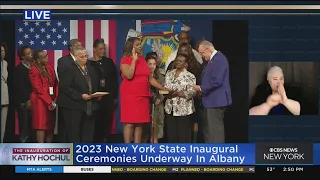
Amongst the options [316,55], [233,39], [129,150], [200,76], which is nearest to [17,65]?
[129,150]

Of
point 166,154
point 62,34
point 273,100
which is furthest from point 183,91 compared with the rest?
point 62,34

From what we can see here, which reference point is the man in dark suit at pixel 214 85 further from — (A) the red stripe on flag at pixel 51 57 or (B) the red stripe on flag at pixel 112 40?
(A) the red stripe on flag at pixel 51 57

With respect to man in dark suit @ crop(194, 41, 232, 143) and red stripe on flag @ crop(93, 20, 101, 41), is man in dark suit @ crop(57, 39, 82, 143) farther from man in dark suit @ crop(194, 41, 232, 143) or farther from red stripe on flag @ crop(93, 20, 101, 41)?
man in dark suit @ crop(194, 41, 232, 143)

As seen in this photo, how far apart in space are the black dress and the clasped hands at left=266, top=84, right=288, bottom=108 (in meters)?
1.41

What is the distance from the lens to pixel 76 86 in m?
5.07

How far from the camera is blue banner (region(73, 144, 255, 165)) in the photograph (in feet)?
16.6

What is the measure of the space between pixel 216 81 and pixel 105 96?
1017 mm

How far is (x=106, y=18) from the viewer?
5.05 m

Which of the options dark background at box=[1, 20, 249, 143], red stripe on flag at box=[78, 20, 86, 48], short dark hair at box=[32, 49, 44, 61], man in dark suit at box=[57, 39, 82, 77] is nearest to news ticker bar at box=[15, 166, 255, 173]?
dark background at box=[1, 20, 249, 143]

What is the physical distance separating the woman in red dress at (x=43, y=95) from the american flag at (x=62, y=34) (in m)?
0.09

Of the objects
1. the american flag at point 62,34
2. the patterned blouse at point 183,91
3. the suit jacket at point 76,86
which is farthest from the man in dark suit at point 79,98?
the patterned blouse at point 183,91

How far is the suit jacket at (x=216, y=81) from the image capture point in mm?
5043

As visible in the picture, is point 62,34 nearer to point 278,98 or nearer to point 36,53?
point 36,53

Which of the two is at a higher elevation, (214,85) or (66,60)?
(66,60)
